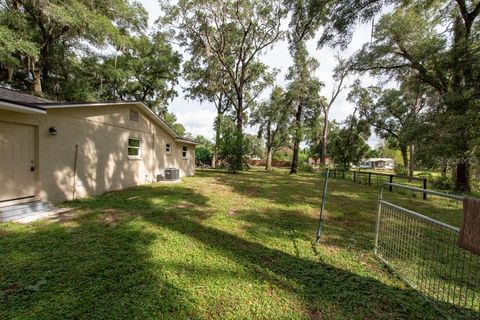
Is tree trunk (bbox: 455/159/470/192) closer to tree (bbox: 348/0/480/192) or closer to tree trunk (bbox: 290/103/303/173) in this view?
tree (bbox: 348/0/480/192)

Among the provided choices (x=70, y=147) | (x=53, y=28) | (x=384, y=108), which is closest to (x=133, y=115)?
(x=70, y=147)

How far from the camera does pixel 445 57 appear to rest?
8680mm

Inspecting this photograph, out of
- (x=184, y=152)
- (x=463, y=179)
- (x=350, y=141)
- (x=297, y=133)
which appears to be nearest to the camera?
(x=463, y=179)

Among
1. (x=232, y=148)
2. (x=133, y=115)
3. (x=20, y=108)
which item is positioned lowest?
(x=232, y=148)

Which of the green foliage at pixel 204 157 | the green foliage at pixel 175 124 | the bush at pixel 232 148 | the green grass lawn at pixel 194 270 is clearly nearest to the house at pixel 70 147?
the green grass lawn at pixel 194 270

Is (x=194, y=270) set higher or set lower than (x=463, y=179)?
lower

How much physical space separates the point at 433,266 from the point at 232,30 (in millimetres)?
19669

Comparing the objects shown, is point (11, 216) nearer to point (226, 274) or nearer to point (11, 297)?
point (11, 297)

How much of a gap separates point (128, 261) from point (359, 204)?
284 inches

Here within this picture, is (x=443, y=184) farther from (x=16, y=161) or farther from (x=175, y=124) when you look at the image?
(x=175, y=124)

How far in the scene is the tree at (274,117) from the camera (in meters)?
21.0

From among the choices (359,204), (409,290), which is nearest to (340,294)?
(409,290)

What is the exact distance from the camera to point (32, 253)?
323 centimetres

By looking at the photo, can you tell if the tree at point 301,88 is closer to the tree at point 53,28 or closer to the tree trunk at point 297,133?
the tree trunk at point 297,133
